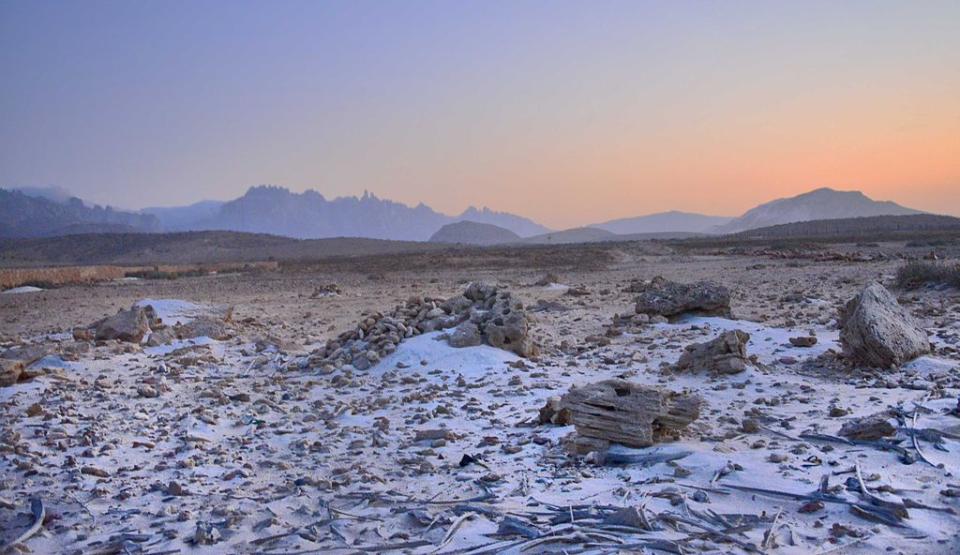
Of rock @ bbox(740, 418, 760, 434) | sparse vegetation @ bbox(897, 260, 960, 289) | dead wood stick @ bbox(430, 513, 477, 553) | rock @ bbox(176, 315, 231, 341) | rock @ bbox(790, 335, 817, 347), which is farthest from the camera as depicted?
sparse vegetation @ bbox(897, 260, 960, 289)

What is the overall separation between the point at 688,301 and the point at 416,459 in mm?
6928

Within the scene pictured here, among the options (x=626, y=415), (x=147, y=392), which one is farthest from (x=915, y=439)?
(x=147, y=392)

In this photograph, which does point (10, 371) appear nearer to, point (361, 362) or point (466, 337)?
point (361, 362)

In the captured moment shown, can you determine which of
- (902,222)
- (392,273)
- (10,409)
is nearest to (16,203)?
(392,273)

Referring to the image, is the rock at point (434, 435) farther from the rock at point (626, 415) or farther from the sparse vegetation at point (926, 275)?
the sparse vegetation at point (926, 275)

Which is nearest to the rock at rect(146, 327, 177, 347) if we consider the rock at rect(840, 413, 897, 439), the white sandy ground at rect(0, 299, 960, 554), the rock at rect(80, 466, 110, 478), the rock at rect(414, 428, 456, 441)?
the white sandy ground at rect(0, 299, 960, 554)

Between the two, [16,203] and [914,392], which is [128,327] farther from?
[16,203]

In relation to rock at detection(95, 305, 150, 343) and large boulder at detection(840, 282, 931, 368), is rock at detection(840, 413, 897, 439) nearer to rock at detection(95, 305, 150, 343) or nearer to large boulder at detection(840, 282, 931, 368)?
large boulder at detection(840, 282, 931, 368)

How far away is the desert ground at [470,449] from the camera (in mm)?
4695

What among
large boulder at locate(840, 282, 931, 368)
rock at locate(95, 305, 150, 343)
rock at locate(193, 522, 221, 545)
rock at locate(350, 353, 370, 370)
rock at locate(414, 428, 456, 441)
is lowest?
rock at locate(193, 522, 221, 545)

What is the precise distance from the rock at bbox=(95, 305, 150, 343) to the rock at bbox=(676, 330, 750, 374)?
865cm

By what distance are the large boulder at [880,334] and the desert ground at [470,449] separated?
0.48ft

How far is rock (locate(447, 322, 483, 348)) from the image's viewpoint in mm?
10250

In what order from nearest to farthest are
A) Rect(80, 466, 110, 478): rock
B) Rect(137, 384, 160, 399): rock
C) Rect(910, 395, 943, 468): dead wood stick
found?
Rect(910, 395, 943, 468): dead wood stick, Rect(80, 466, 110, 478): rock, Rect(137, 384, 160, 399): rock
